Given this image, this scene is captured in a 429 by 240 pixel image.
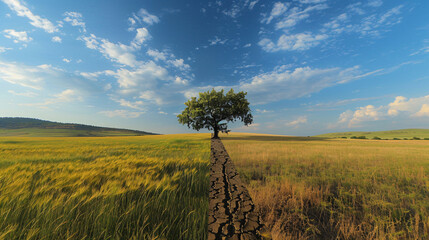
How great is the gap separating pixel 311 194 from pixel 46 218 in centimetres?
488

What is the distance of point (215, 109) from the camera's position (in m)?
27.9

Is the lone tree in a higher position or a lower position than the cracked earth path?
higher

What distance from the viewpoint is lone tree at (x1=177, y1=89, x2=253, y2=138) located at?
91.7 ft

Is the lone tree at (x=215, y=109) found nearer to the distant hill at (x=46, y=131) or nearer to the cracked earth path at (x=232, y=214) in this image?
the cracked earth path at (x=232, y=214)

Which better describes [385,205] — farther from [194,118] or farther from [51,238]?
[194,118]

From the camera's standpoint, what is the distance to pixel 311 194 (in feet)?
11.3

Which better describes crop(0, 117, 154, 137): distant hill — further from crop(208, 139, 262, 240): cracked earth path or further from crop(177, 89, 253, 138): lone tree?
crop(208, 139, 262, 240): cracked earth path

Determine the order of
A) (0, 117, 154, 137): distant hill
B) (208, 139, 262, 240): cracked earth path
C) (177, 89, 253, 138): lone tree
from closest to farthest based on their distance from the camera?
(208, 139, 262, 240): cracked earth path → (177, 89, 253, 138): lone tree → (0, 117, 154, 137): distant hill

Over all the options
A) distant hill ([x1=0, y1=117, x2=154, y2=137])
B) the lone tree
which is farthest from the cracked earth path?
distant hill ([x1=0, y1=117, x2=154, y2=137])

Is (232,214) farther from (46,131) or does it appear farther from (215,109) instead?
(46,131)

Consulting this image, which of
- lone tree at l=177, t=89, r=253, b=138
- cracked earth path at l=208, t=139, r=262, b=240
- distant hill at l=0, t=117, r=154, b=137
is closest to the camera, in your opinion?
cracked earth path at l=208, t=139, r=262, b=240

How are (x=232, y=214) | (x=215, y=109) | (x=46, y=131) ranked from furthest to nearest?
(x=46, y=131) → (x=215, y=109) → (x=232, y=214)

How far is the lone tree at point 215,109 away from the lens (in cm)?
2795

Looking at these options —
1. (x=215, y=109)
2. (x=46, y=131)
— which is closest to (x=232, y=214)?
(x=215, y=109)
